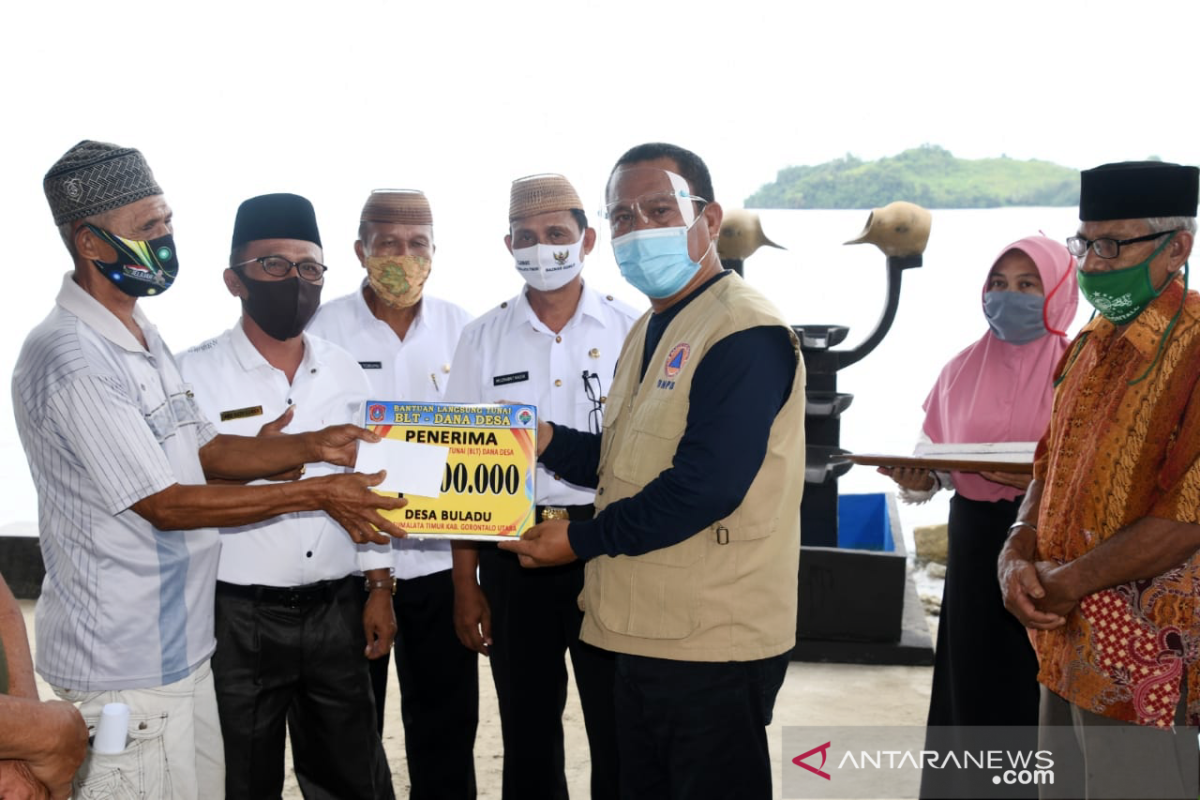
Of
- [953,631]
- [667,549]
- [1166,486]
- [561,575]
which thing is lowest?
[953,631]

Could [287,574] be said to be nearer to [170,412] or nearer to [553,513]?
[170,412]

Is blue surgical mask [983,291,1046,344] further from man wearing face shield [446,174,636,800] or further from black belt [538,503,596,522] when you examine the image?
black belt [538,503,596,522]

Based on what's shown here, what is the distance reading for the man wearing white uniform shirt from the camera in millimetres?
3072

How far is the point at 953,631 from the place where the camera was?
118 inches

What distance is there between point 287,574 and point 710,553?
45.0 inches

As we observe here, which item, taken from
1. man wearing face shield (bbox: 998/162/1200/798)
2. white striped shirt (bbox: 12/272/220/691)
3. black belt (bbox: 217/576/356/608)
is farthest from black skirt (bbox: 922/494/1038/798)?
white striped shirt (bbox: 12/272/220/691)

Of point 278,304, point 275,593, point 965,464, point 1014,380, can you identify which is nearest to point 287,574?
point 275,593

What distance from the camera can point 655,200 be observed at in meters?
2.32

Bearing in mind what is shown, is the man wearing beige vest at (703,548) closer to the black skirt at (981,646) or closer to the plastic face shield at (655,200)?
the plastic face shield at (655,200)

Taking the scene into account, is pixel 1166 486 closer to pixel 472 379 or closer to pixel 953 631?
pixel 953 631

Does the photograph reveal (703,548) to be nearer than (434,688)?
Yes

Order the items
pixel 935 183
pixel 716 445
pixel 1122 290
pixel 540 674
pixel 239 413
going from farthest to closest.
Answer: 1. pixel 935 183
2. pixel 540 674
3. pixel 239 413
4. pixel 1122 290
5. pixel 716 445

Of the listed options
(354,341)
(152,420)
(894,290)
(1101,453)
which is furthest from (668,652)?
(894,290)

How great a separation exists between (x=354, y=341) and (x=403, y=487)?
1129 millimetres
